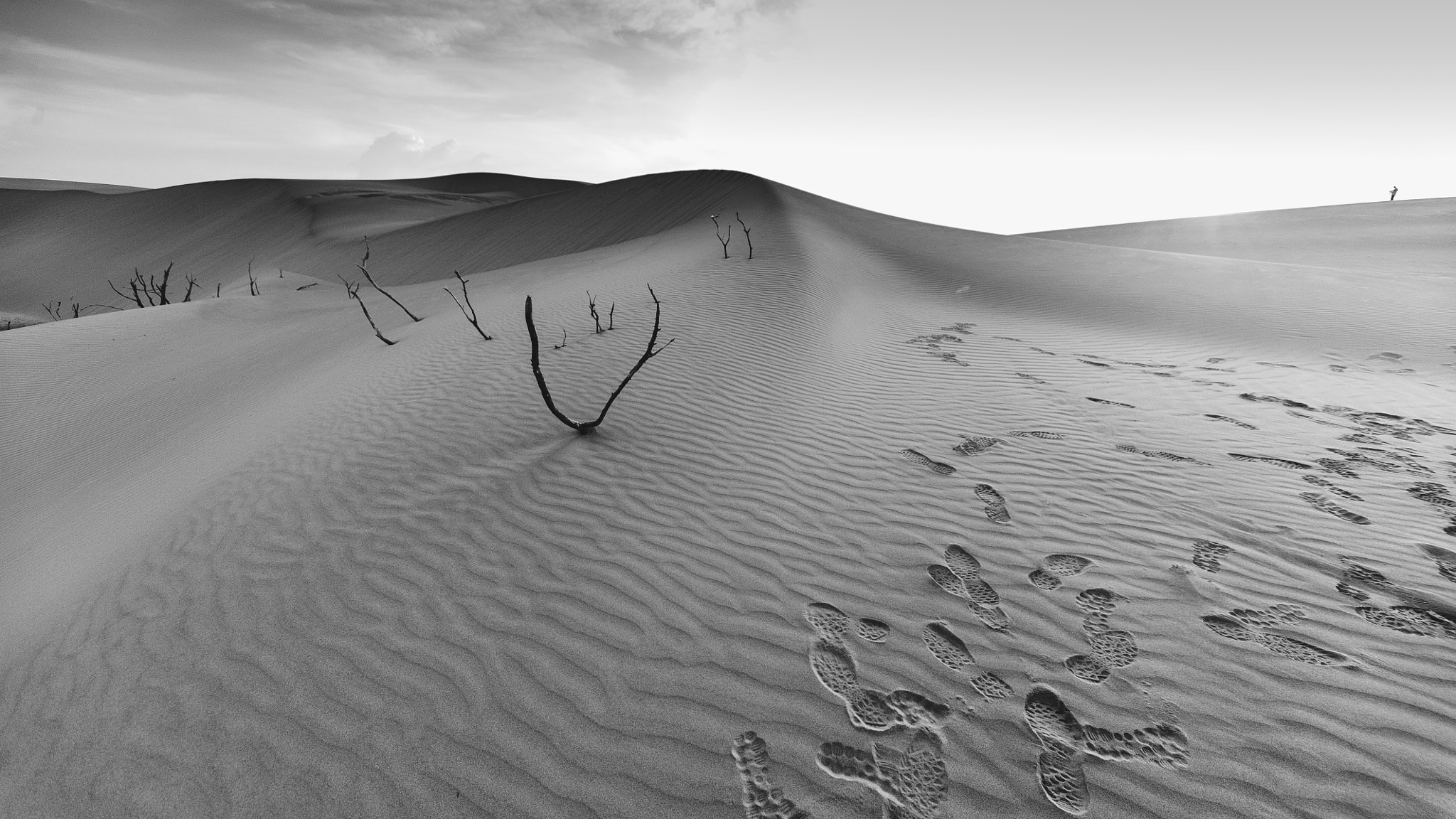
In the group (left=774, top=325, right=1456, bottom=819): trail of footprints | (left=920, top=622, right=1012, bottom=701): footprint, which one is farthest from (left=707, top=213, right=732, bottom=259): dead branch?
(left=920, top=622, right=1012, bottom=701): footprint

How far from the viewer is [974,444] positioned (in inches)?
187

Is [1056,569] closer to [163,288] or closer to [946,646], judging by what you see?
[946,646]

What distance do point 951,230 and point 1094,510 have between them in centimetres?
1695

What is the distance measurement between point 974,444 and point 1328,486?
2.28 meters

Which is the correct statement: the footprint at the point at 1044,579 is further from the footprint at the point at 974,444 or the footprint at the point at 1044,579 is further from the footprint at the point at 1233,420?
the footprint at the point at 1233,420

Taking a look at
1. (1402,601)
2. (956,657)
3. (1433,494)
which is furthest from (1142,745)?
(1433,494)

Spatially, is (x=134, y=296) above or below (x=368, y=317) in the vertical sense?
above

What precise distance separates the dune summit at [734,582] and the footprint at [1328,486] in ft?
0.10

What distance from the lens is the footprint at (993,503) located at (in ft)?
11.9

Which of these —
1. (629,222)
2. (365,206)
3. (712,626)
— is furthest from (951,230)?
(365,206)

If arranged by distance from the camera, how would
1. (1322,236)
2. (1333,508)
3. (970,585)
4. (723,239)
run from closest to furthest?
(970,585) → (1333,508) → (723,239) → (1322,236)

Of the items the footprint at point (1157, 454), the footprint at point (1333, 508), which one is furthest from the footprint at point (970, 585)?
the footprint at point (1333, 508)

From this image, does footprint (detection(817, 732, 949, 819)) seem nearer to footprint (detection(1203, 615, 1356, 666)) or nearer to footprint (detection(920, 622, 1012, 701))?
footprint (detection(920, 622, 1012, 701))

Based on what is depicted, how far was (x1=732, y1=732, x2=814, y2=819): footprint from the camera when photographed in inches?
77.7
